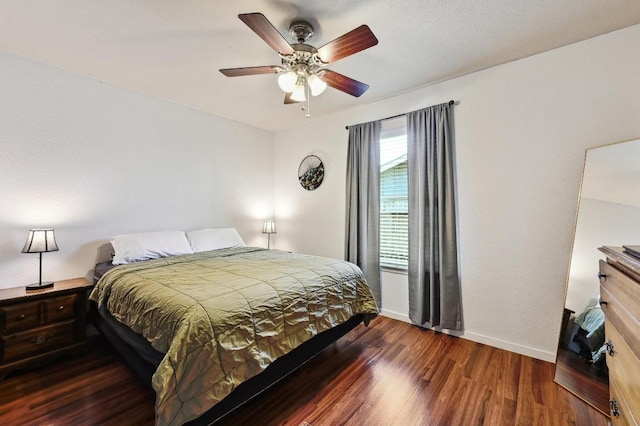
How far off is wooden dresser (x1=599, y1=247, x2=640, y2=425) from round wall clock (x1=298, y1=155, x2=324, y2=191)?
9.78 feet

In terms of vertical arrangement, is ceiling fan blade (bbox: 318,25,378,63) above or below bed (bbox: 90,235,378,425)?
above

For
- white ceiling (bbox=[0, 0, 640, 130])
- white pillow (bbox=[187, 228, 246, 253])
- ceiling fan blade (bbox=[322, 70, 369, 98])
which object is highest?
white ceiling (bbox=[0, 0, 640, 130])

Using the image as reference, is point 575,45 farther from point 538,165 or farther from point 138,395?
point 138,395

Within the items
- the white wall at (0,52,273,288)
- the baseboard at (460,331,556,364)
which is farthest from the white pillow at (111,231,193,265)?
the baseboard at (460,331,556,364)

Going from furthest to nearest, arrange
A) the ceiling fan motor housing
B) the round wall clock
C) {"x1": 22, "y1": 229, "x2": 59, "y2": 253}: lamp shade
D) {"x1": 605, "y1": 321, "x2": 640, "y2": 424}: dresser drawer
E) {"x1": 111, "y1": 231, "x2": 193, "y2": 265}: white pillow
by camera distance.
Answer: the round wall clock < {"x1": 111, "y1": 231, "x2": 193, "y2": 265}: white pillow < {"x1": 22, "y1": 229, "x2": 59, "y2": 253}: lamp shade < the ceiling fan motor housing < {"x1": 605, "y1": 321, "x2": 640, "y2": 424}: dresser drawer

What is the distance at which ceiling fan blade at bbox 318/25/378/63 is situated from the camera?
155 centimetres

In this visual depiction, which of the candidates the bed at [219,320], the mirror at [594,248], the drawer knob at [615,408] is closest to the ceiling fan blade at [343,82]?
the bed at [219,320]

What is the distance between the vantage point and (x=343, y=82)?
6.95 feet

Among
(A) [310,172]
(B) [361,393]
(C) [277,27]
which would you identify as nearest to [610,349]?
(B) [361,393]

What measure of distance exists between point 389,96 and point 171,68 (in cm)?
231

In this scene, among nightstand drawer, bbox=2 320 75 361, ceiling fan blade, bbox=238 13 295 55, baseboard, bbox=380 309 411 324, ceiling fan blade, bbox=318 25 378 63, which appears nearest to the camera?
ceiling fan blade, bbox=238 13 295 55

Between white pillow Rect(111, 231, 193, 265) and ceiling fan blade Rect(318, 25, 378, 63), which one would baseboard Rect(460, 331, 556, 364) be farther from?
white pillow Rect(111, 231, 193, 265)

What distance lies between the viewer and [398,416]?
1.65 meters

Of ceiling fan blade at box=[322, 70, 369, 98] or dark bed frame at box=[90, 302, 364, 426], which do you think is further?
ceiling fan blade at box=[322, 70, 369, 98]
